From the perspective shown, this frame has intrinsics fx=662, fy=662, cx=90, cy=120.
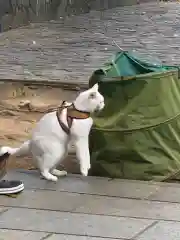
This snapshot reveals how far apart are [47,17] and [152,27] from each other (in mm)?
2115

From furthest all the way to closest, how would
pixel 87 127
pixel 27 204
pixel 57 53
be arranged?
pixel 57 53
pixel 87 127
pixel 27 204

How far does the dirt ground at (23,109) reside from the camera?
506cm

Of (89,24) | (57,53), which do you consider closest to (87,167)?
(57,53)

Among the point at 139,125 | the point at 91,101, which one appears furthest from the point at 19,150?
the point at 139,125

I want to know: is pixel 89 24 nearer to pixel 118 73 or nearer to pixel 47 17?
pixel 47 17

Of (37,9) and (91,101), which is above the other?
(91,101)

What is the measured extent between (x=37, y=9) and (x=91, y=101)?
8.53 meters

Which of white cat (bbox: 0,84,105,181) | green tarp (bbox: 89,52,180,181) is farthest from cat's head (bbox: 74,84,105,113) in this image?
green tarp (bbox: 89,52,180,181)

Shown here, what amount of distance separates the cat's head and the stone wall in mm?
7253

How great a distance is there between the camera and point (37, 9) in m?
12.4

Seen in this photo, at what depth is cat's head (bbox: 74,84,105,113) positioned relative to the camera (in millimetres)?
4188

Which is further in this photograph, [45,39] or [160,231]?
[45,39]

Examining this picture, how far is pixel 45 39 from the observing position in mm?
10758

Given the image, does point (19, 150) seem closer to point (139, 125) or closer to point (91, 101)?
point (91, 101)
